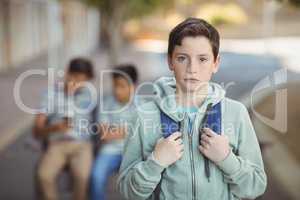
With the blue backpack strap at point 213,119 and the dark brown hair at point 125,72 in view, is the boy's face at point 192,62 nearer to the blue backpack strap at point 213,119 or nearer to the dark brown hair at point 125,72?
the blue backpack strap at point 213,119

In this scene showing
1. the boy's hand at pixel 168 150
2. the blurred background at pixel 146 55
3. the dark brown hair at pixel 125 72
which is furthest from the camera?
the dark brown hair at pixel 125 72

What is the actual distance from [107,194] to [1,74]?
36.3 ft

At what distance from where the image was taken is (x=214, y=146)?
1.61m

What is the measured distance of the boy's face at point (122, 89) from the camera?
353 cm

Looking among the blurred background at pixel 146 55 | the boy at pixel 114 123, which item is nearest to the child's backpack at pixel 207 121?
the blurred background at pixel 146 55

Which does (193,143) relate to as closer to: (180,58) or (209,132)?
(209,132)

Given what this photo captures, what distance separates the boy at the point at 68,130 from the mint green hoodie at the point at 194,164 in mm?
1901

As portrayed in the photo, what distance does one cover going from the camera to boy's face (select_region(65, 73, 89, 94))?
3.61m

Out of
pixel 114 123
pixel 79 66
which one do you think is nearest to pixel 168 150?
pixel 114 123

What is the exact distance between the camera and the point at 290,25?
3331 cm

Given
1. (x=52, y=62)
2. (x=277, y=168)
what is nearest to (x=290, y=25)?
(x=52, y=62)

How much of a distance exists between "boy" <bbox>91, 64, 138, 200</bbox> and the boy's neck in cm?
177

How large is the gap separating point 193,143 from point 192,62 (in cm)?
24

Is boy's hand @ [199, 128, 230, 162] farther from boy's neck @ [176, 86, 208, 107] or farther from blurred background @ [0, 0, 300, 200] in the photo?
blurred background @ [0, 0, 300, 200]
